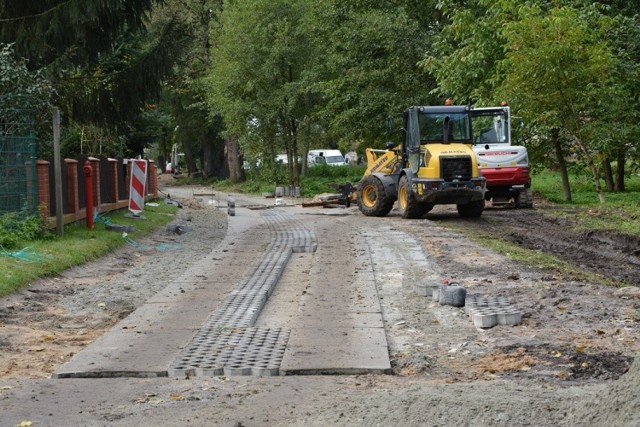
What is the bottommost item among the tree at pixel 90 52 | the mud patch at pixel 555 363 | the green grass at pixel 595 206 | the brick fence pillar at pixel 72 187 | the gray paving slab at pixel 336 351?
the mud patch at pixel 555 363

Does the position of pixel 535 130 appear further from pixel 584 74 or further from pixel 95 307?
pixel 95 307

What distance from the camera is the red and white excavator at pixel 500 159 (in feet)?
93.2

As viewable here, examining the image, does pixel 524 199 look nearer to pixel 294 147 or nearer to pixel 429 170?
pixel 429 170

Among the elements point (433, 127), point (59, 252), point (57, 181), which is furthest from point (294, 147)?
point (59, 252)

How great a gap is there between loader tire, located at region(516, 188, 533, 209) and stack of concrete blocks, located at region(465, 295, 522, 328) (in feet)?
61.8

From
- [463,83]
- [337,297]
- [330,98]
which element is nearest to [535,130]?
[463,83]

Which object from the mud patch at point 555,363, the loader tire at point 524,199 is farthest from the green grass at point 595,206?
the mud patch at point 555,363

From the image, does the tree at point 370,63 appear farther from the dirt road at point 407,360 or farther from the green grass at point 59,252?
the dirt road at point 407,360

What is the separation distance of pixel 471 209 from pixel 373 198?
324cm

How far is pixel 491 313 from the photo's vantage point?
959 centimetres

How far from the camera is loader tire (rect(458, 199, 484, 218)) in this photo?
25728 mm

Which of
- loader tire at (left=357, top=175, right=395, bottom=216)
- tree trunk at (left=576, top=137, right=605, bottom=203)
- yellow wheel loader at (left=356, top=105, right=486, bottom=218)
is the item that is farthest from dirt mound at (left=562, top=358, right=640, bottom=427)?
tree trunk at (left=576, top=137, right=605, bottom=203)

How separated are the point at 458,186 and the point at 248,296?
1366 cm

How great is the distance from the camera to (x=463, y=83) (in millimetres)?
33344
